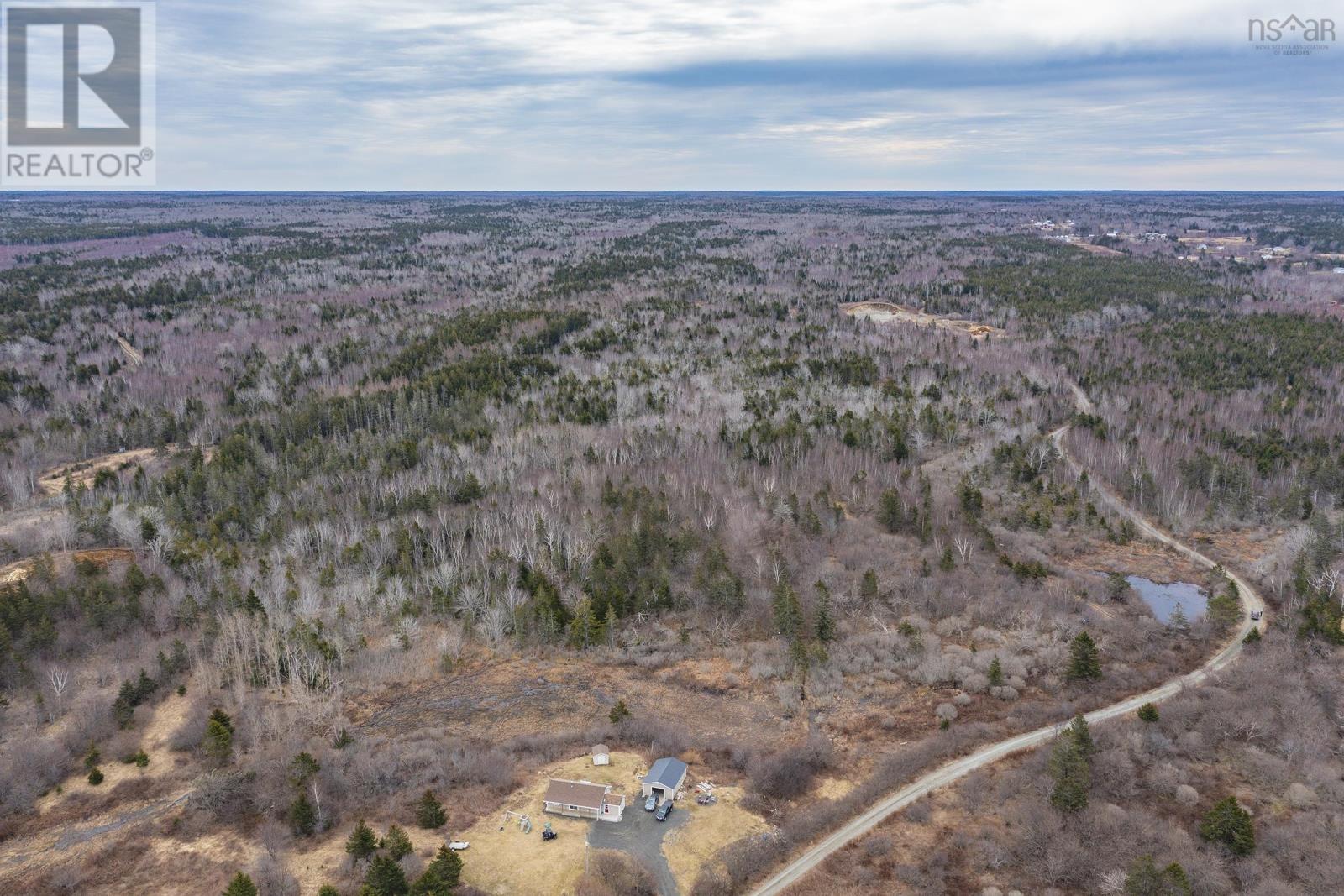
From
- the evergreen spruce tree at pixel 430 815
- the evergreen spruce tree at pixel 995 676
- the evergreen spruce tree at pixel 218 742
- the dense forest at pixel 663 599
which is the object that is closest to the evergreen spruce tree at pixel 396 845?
the dense forest at pixel 663 599

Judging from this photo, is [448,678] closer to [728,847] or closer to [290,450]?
[728,847]

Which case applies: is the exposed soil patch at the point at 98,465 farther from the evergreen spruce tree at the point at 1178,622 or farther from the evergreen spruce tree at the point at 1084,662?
the evergreen spruce tree at the point at 1178,622

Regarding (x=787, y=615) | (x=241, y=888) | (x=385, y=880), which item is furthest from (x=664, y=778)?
(x=241, y=888)

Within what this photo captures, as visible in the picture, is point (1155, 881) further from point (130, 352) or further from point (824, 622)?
point (130, 352)

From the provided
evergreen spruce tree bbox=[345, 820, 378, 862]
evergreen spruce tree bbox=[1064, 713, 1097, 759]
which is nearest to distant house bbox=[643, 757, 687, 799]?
evergreen spruce tree bbox=[345, 820, 378, 862]

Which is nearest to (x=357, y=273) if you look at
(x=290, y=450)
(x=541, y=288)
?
(x=541, y=288)

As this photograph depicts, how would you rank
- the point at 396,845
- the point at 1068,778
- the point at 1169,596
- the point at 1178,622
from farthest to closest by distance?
the point at 1169,596 < the point at 1178,622 < the point at 1068,778 < the point at 396,845

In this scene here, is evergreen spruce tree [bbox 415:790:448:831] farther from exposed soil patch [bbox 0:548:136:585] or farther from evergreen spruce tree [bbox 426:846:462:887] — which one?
exposed soil patch [bbox 0:548:136:585]
